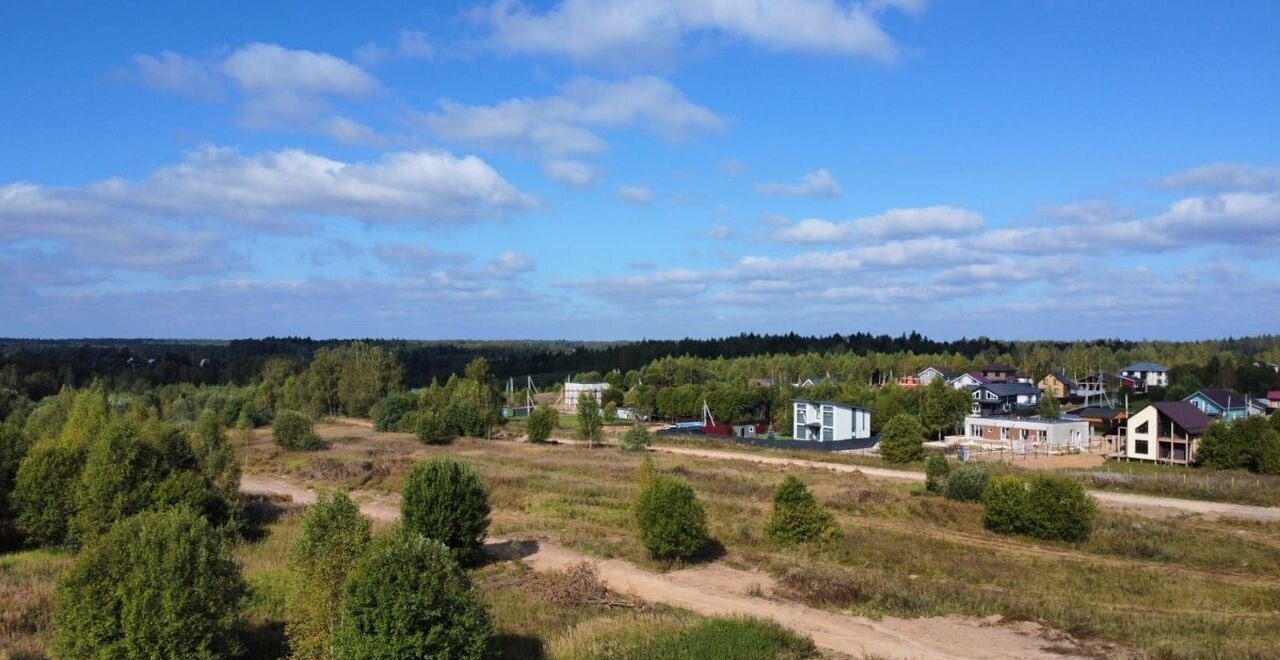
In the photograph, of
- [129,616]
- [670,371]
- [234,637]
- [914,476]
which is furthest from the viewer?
[670,371]

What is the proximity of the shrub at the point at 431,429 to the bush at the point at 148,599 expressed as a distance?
4802 centimetres

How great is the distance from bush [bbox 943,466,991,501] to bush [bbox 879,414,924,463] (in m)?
13.6

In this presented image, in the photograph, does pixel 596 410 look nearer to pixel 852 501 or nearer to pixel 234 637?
pixel 852 501

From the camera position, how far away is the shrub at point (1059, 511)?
91.1 feet

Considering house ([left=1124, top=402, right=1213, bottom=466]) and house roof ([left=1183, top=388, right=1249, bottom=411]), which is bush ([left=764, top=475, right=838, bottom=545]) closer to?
house ([left=1124, top=402, right=1213, bottom=466])

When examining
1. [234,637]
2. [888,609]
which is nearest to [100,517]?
[234,637]

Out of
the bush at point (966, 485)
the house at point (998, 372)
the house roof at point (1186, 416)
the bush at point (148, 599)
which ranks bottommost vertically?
the bush at point (966, 485)

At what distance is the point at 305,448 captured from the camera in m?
57.9

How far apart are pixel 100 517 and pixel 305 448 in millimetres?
33158

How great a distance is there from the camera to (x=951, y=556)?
2472cm

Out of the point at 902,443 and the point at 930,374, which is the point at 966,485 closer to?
the point at 902,443

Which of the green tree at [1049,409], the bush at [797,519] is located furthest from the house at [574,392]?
the bush at [797,519]

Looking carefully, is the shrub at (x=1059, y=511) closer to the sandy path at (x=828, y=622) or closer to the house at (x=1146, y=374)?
the sandy path at (x=828, y=622)

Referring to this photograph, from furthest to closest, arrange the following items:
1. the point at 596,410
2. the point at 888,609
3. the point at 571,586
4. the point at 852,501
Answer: the point at 596,410
the point at 852,501
the point at 571,586
the point at 888,609
